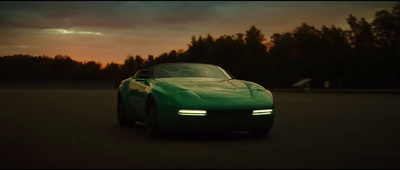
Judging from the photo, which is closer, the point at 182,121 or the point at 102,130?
the point at 182,121

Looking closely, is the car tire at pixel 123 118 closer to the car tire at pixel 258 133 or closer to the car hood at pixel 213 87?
the car hood at pixel 213 87

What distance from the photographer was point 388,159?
6.75 metres

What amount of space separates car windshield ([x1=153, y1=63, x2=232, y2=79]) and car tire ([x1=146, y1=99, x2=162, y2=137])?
108cm

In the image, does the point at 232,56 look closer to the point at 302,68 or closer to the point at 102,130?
the point at 302,68

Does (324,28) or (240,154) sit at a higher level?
(324,28)

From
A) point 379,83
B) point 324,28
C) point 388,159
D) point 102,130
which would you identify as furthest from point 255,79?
point 324,28

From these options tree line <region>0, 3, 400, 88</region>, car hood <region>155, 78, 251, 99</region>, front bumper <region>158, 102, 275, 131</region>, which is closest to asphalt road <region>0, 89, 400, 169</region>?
front bumper <region>158, 102, 275, 131</region>

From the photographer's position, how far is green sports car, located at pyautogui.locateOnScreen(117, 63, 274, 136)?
836 centimetres

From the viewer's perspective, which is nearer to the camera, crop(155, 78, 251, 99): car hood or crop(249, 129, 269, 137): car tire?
crop(155, 78, 251, 99): car hood

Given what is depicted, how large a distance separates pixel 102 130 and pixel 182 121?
2614 millimetres

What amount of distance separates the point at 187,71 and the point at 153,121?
5.38 ft

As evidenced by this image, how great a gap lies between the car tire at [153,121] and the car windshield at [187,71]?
1084 mm

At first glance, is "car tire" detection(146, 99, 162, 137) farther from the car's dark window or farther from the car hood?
the car's dark window

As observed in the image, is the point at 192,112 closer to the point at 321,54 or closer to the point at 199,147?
the point at 199,147
